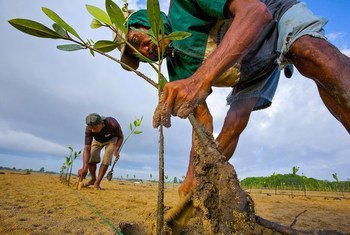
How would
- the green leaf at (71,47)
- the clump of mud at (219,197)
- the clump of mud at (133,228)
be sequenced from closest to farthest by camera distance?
the clump of mud at (219,197) < the green leaf at (71,47) < the clump of mud at (133,228)

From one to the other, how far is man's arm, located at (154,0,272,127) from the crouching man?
4.35m

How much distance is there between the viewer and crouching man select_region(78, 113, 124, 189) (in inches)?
206


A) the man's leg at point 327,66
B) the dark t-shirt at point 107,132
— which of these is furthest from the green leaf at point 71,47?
the dark t-shirt at point 107,132

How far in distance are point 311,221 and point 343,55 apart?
1.52 m

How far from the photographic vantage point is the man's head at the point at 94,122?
4.89 meters

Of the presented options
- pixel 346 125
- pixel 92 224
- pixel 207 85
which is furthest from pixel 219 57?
pixel 92 224

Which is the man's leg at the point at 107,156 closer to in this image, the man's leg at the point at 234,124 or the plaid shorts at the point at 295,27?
the man's leg at the point at 234,124

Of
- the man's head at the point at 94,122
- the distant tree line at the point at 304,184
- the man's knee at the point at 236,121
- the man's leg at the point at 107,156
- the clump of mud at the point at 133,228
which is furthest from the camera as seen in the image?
the distant tree line at the point at 304,184

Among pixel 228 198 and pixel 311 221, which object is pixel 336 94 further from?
pixel 311 221

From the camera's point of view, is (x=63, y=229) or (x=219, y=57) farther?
(x=63, y=229)

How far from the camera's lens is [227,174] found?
2.39 ft

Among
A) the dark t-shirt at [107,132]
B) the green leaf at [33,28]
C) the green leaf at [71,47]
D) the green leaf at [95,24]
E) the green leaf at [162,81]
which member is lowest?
the green leaf at [162,81]

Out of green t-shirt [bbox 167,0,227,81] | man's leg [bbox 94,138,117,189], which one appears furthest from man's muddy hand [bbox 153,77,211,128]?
man's leg [bbox 94,138,117,189]

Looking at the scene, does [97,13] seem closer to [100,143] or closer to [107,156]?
[107,156]
